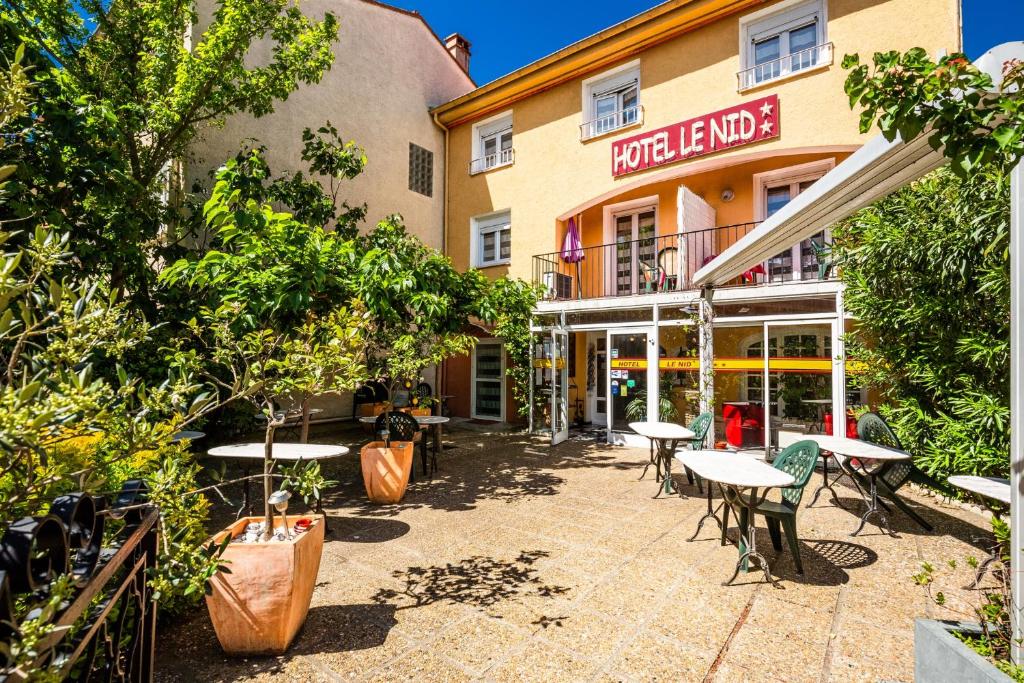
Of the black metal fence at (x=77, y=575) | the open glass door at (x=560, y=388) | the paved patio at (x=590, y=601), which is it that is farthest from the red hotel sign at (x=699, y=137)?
the black metal fence at (x=77, y=575)

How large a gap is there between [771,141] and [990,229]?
16.1 feet

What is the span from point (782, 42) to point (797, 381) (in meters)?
6.17

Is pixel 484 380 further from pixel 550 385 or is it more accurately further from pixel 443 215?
pixel 443 215

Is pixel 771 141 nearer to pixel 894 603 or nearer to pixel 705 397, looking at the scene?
pixel 705 397

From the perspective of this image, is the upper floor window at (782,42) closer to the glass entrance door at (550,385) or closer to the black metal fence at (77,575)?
the glass entrance door at (550,385)

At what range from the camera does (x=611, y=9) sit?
10688mm

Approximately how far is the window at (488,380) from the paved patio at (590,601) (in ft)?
22.7

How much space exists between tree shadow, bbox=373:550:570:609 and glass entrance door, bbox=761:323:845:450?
5.53m

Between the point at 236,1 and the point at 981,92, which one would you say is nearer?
the point at 981,92

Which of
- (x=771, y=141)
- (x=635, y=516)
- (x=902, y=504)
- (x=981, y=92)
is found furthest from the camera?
(x=771, y=141)

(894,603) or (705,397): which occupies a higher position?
(705,397)

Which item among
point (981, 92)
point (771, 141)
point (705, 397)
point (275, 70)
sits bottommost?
point (705, 397)

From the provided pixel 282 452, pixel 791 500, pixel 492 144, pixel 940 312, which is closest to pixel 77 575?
pixel 282 452

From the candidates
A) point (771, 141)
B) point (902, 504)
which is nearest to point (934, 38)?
point (771, 141)
